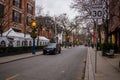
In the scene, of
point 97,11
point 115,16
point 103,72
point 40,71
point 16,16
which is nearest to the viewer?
point 97,11

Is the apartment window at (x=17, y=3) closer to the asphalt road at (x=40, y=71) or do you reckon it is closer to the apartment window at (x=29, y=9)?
the apartment window at (x=29, y=9)

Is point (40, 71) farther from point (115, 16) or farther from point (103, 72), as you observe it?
point (115, 16)

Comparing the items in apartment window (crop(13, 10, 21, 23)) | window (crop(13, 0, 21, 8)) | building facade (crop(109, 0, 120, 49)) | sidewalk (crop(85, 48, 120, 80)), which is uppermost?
window (crop(13, 0, 21, 8))

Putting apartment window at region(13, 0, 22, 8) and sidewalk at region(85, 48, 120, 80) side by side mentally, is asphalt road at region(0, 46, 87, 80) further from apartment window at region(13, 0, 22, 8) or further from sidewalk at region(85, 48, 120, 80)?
apartment window at region(13, 0, 22, 8)

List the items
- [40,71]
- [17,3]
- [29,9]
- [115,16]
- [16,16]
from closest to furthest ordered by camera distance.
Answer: [40,71] < [115,16] < [16,16] < [17,3] < [29,9]

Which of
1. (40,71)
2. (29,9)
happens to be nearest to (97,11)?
(40,71)

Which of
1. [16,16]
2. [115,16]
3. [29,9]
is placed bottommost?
[115,16]

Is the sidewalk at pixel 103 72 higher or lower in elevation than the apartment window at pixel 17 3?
lower

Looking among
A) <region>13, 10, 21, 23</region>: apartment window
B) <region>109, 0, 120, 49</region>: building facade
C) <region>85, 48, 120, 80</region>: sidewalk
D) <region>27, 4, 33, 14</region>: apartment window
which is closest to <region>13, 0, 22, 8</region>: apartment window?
<region>13, 10, 21, 23</region>: apartment window

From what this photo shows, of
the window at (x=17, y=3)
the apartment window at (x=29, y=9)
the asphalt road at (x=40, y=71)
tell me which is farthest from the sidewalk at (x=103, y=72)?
the apartment window at (x=29, y=9)

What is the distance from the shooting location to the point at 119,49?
123 ft

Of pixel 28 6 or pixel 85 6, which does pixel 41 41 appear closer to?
pixel 28 6

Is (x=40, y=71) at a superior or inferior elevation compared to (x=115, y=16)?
inferior

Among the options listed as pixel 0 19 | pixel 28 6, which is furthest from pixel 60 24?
pixel 0 19
